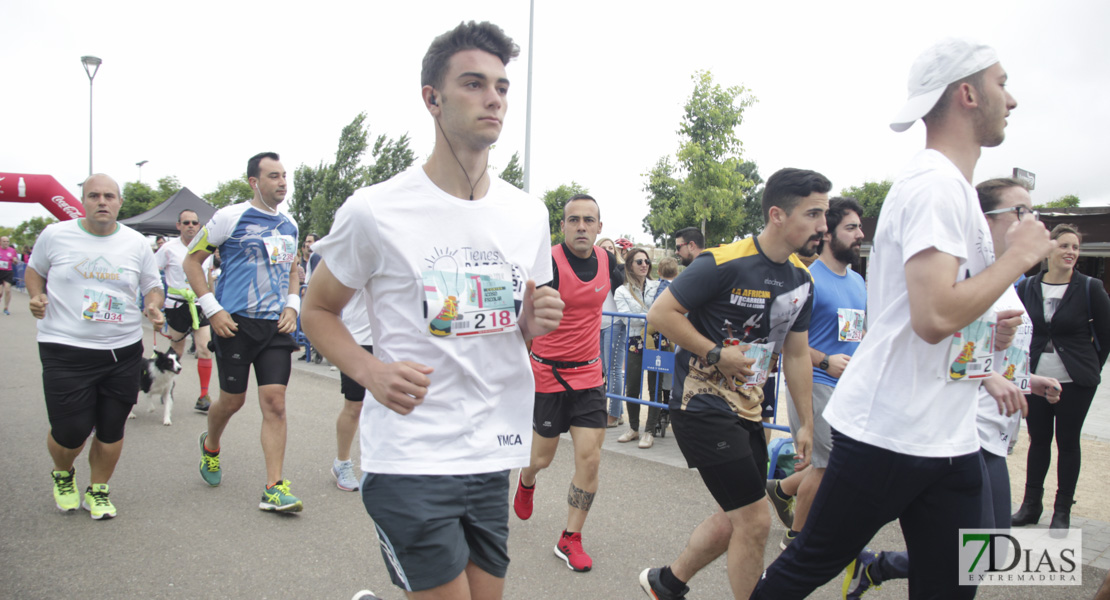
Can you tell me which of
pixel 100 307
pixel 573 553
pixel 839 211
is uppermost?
pixel 839 211

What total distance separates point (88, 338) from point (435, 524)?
3811mm

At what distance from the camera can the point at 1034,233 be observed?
193cm

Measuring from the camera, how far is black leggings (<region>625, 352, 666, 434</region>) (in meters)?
7.04

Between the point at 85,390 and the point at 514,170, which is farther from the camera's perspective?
the point at 514,170

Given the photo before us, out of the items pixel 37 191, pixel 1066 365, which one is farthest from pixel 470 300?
pixel 37 191

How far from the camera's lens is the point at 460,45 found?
6.68ft

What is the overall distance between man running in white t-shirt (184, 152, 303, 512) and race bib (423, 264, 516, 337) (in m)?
3.21

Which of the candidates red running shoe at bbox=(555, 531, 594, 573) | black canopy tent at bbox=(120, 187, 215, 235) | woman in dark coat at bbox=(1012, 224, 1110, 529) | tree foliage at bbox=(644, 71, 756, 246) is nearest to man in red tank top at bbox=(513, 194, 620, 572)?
red running shoe at bbox=(555, 531, 594, 573)

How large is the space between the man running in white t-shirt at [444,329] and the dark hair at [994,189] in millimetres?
2065

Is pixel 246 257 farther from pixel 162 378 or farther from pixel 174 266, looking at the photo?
pixel 174 266

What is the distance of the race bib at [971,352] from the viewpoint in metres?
2.06

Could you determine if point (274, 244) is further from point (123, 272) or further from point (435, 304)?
point (435, 304)

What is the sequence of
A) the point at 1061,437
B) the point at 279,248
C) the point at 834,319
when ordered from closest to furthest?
the point at 834,319
the point at 1061,437
the point at 279,248

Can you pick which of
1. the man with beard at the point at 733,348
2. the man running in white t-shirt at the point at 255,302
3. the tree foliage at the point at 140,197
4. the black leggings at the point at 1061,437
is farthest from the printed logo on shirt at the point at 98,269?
the tree foliage at the point at 140,197
